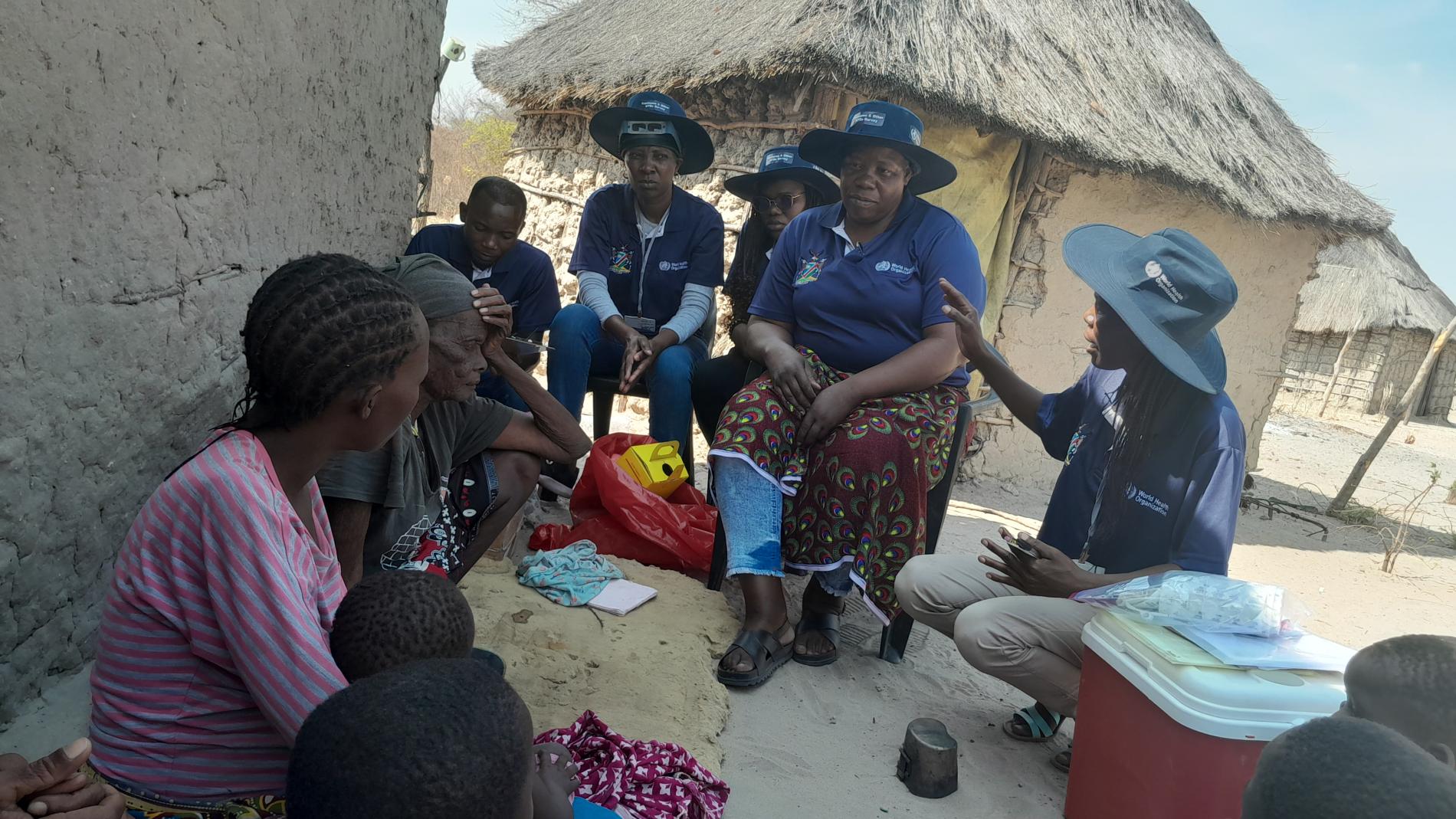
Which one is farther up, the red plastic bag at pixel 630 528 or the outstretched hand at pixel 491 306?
the outstretched hand at pixel 491 306

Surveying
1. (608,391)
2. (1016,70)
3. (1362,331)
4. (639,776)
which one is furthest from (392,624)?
(1362,331)

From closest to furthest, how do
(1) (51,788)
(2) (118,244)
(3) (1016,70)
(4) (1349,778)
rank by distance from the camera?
(4) (1349,778) → (1) (51,788) → (2) (118,244) → (3) (1016,70)

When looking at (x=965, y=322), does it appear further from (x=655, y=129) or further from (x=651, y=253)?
Result: (x=655, y=129)

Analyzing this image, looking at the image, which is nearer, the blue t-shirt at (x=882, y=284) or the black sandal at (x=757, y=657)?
the black sandal at (x=757, y=657)

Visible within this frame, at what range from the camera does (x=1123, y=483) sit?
240cm

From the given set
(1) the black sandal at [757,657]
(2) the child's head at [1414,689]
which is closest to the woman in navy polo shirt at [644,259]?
(1) the black sandal at [757,657]

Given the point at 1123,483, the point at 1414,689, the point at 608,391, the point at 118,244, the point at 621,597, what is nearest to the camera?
the point at 1414,689

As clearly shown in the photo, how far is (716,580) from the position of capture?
338 cm

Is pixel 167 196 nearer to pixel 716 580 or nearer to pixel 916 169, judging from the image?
pixel 716 580

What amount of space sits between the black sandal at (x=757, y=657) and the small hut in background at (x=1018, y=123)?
12.5 feet

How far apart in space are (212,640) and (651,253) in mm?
3193

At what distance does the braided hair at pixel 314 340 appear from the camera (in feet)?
4.64

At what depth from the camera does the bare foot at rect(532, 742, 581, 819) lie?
137 centimetres

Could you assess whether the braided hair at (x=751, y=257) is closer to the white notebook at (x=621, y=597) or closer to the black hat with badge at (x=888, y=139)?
the black hat with badge at (x=888, y=139)
